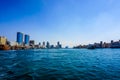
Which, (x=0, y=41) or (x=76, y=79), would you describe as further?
(x=0, y=41)

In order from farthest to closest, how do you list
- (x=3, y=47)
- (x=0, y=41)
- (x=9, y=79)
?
(x=0, y=41) < (x=3, y=47) < (x=9, y=79)

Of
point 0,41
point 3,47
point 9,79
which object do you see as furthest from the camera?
point 0,41

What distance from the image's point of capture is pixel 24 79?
488 inches

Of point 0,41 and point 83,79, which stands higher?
point 0,41

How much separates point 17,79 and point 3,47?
149 m

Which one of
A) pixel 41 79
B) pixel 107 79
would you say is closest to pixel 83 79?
pixel 107 79

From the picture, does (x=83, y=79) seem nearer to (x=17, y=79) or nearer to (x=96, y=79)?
(x=96, y=79)

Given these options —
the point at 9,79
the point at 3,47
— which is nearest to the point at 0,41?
the point at 3,47

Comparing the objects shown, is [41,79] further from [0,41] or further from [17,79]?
[0,41]

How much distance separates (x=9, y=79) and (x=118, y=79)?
11879mm

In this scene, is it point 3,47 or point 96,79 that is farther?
point 3,47

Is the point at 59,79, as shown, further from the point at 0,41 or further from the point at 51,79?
the point at 0,41

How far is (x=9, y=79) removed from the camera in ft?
40.0

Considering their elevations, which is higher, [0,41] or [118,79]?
[0,41]
